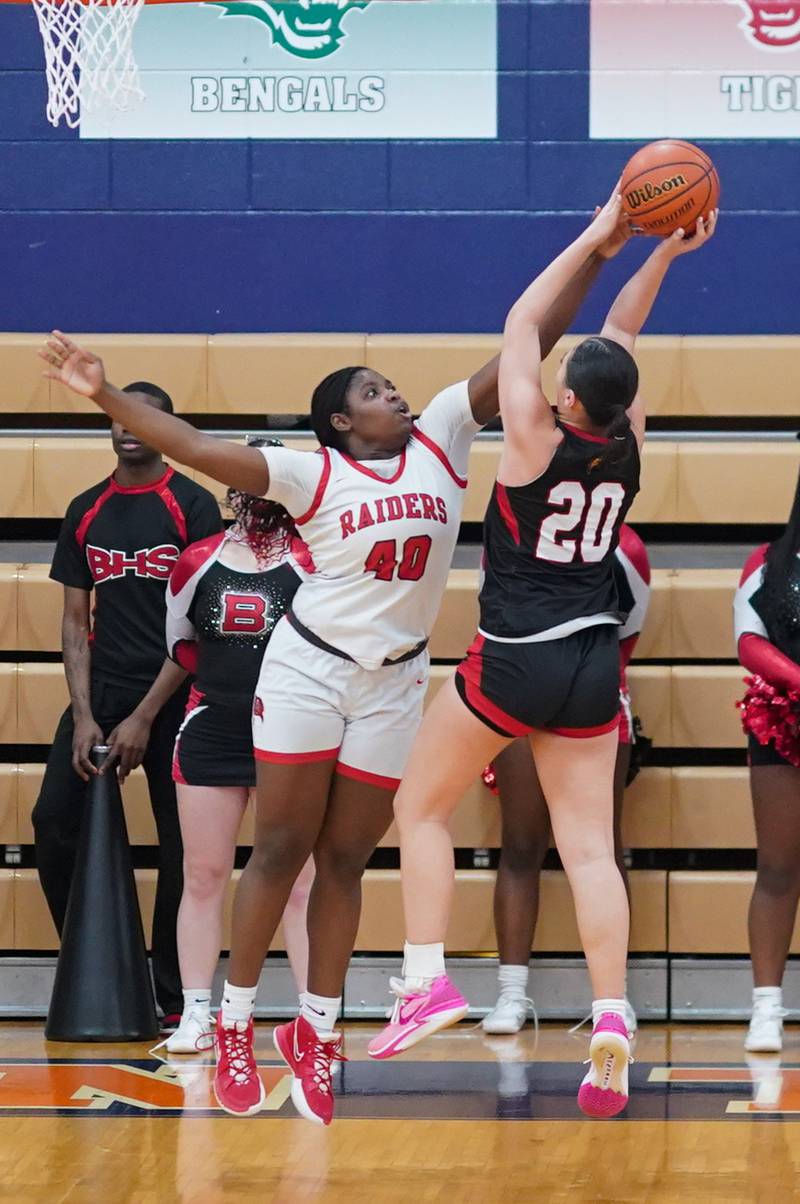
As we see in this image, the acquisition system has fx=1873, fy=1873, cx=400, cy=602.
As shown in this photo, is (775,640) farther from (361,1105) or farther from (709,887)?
(361,1105)

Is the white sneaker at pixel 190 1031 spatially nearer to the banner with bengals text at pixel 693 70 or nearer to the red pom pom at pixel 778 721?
the red pom pom at pixel 778 721

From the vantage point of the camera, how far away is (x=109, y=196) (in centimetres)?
819

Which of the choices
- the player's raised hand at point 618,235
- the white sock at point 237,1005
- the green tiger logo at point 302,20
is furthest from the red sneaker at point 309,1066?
the green tiger logo at point 302,20

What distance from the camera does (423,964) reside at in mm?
4672

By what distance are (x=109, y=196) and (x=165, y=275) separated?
1.39 ft

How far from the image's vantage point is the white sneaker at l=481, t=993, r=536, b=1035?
6.43m

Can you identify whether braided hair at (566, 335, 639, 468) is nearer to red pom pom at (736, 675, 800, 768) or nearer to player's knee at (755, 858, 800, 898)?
red pom pom at (736, 675, 800, 768)

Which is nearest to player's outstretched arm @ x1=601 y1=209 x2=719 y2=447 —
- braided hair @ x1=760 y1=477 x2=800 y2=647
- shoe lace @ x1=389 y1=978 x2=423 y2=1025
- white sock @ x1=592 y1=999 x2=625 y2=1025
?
white sock @ x1=592 y1=999 x2=625 y2=1025

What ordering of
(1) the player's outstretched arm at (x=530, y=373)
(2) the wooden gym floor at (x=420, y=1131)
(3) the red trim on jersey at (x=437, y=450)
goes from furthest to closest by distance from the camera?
1. (3) the red trim on jersey at (x=437, y=450)
2. (2) the wooden gym floor at (x=420, y=1131)
3. (1) the player's outstretched arm at (x=530, y=373)

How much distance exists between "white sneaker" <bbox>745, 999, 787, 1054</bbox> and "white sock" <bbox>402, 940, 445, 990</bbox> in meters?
1.81

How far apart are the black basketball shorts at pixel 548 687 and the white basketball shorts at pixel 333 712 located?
32 centimetres

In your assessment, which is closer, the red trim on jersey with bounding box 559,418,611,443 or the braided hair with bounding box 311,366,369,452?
the red trim on jersey with bounding box 559,418,611,443

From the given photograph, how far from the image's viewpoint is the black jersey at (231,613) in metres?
6.11

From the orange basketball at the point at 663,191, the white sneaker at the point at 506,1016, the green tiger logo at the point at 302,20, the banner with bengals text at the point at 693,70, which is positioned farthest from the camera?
the green tiger logo at the point at 302,20
